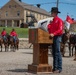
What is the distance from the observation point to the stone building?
118312mm

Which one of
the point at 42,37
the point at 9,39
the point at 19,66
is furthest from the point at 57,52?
the point at 9,39

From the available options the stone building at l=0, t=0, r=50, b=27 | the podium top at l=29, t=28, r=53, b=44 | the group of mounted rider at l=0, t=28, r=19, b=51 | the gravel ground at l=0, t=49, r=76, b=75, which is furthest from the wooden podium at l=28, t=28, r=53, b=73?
the stone building at l=0, t=0, r=50, b=27

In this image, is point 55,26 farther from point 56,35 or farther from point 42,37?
point 42,37

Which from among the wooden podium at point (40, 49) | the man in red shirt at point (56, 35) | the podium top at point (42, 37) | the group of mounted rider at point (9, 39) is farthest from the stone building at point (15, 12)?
the podium top at point (42, 37)

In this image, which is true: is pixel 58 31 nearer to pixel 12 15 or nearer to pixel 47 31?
pixel 47 31

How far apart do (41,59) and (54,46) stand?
659mm

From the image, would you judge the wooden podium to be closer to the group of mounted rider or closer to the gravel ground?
the gravel ground

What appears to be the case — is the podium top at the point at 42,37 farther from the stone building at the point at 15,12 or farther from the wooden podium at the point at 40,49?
the stone building at the point at 15,12

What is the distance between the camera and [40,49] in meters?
13.1

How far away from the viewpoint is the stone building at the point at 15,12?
11831 centimetres

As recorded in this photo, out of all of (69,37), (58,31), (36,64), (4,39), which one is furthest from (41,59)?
(4,39)

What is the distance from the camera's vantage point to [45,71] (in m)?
13.1

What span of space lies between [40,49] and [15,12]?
368 ft

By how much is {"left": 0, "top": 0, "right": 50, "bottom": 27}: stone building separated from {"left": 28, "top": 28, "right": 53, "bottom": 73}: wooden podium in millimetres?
102324
